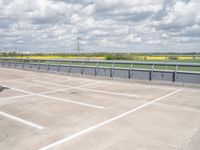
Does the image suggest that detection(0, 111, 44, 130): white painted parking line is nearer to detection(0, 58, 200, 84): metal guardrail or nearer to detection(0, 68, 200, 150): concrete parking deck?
detection(0, 68, 200, 150): concrete parking deck

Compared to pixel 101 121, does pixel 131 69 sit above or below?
above

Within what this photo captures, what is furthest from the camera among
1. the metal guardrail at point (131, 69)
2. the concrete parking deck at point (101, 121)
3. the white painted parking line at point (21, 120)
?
the metal guardrail at point (131, 69)

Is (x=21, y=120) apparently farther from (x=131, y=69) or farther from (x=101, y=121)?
(x=131, y=69)

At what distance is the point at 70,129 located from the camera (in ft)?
21.1

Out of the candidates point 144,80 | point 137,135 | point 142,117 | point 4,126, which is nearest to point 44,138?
point 4,126

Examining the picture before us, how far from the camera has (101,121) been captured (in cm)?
716

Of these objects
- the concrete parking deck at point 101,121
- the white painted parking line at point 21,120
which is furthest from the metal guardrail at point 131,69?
the white painted parking line at point 21,120

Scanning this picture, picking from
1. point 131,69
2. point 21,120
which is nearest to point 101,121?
point 21,120

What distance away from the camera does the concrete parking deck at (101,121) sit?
5445 mm

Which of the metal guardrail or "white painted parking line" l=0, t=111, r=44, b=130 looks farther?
the metal guardrail

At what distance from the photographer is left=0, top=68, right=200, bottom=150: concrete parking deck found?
5.45 metres

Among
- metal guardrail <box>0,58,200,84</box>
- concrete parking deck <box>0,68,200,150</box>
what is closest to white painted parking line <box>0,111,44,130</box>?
concrete parking deck <box>0,68,200,150</box>

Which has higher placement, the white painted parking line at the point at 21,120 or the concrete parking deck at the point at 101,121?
the concrete parking deck at the point at 101,121

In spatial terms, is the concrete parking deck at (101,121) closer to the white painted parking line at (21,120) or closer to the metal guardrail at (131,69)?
the white painted parking line at (21,120)
